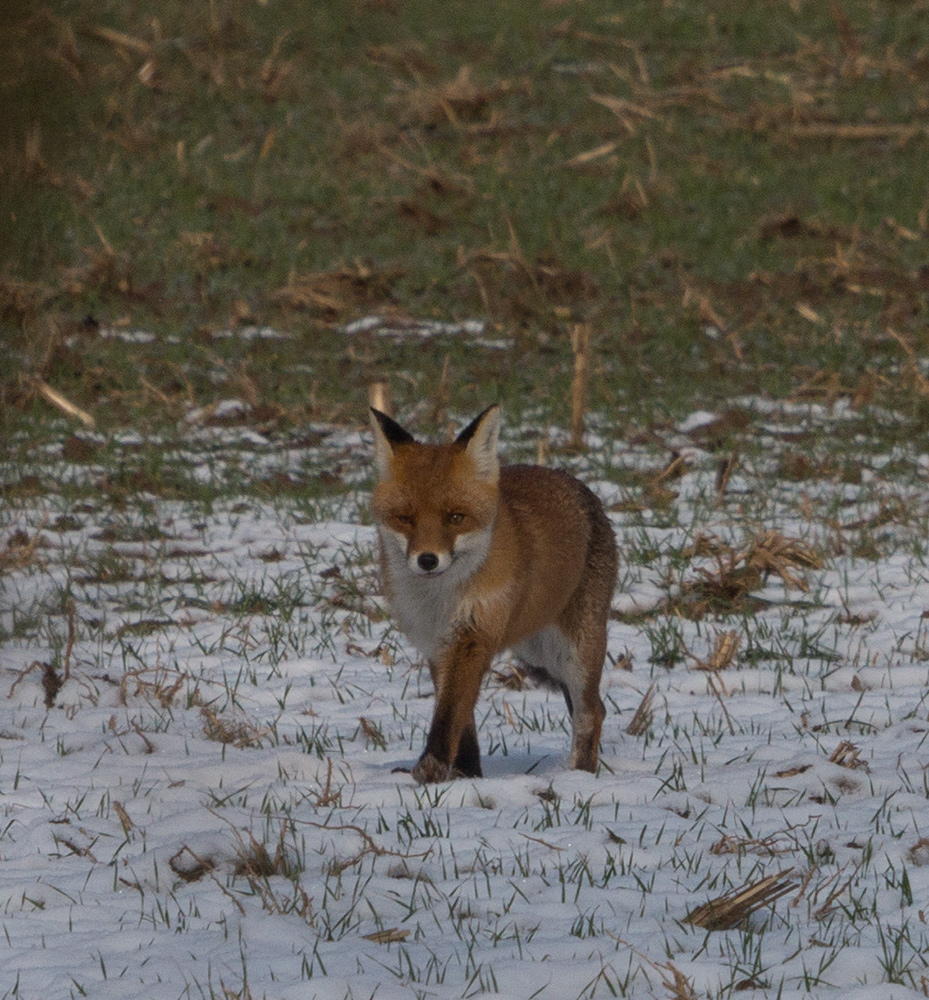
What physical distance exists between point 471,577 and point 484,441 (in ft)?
1.70

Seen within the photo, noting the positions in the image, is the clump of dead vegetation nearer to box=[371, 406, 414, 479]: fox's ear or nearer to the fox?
the fox

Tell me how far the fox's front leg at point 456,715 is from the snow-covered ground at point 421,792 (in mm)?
110

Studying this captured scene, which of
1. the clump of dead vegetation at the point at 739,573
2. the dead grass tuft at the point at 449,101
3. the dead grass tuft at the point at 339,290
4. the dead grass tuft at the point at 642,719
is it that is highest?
the dead grass tuft at the point at 449,101

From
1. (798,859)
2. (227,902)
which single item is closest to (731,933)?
(798,859)

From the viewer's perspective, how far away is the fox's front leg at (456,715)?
5660 millimetres

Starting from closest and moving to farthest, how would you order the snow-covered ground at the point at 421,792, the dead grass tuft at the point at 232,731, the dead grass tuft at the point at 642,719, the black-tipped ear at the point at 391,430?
the snow-covered ground at the point at 421,792, the black-tipped ear at the point at 391,430, the dead grass tuft at the point at 232,731, the dead grass tuft at the point at 642,719

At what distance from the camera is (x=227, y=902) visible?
180 inches

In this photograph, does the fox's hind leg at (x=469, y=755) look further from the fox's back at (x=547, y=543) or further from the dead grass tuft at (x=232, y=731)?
the dead grass tuft at (x=232, y=731)

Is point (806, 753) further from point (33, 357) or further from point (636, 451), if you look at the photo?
point (33, 357)

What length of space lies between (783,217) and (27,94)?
1612 centimetres

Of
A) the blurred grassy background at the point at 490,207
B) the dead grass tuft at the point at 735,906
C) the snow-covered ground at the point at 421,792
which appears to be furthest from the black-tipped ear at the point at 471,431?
the blurred grassy background at the point at 490,207

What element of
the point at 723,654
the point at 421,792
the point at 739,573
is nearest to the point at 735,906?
the point at 421,792

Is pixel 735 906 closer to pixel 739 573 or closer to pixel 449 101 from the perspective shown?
pixel 739 573

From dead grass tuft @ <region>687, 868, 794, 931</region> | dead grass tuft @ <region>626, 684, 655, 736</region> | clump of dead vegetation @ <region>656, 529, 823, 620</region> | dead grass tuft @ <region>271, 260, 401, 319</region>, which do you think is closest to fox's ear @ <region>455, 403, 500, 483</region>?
dead grass tuft @ <region>626, 684, 655, 736</region>
